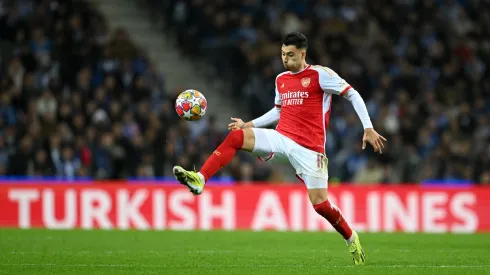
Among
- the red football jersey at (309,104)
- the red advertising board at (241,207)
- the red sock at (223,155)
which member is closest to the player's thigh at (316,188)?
the red football jersey at (309,104)

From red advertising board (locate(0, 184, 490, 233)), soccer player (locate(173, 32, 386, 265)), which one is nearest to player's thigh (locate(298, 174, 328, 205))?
soccer player (locate(173, 32, 386, 265))

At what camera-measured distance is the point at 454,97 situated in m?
22.3

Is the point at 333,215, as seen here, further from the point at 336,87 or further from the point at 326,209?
the point at 336,87

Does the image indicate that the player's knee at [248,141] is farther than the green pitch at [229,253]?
Yes

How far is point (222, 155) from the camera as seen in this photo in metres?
9.52

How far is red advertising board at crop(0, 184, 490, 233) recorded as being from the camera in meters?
18.0

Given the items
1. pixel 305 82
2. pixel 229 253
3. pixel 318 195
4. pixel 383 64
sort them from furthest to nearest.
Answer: pixel 383 64, pixel 229 253, pixel 305 82, pixel 318 195

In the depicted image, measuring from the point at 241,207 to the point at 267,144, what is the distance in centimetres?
873

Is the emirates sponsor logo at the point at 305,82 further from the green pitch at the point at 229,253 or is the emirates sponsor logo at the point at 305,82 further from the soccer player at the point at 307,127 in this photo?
the green pitch at the point at 229,253

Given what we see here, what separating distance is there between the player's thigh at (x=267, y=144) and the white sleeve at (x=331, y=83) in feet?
2.43

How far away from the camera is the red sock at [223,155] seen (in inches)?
370


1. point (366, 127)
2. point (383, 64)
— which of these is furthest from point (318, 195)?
point (383, 64)

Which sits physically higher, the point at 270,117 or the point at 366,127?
the point at 270,117

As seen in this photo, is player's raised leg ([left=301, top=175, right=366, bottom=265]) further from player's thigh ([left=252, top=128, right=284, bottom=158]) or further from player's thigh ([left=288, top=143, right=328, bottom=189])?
player's thigh ([left=252, top=128, right=284, bottom=158])
